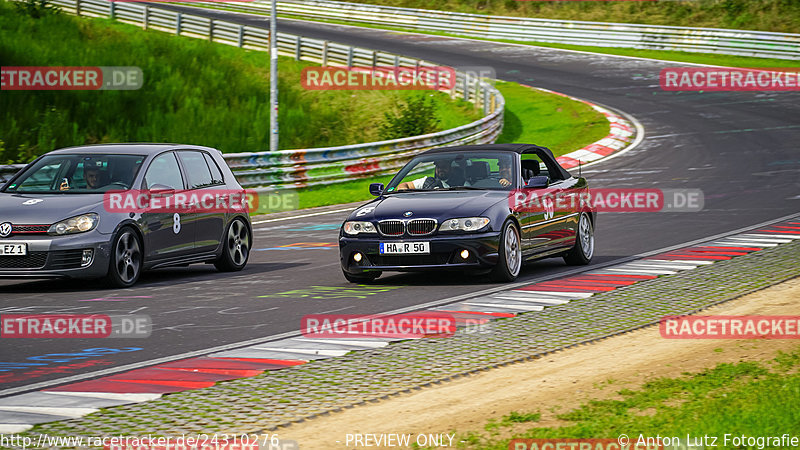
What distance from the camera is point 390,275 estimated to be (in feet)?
43.9

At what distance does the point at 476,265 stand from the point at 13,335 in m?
4.70

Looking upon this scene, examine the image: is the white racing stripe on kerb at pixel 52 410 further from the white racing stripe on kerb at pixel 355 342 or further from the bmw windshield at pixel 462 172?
the bmw windshield at pixel 462 172

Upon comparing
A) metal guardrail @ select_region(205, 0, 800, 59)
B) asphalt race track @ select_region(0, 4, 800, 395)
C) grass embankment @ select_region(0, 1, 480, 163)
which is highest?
metal guardrail @ select_region(205, 0, 800, 59)

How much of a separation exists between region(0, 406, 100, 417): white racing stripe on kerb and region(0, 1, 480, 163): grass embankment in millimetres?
20194

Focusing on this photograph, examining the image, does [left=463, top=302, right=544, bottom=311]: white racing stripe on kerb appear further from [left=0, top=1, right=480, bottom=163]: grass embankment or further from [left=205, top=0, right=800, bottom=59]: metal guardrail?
[left=205, top=0, right=800, bottom=59]: metal guardrail

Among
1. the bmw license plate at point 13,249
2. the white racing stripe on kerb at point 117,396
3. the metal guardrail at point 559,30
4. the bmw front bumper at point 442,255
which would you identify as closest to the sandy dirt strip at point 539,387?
the white racing stripe on kerb at point 117,396

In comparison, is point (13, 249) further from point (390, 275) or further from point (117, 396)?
point (117, 396)

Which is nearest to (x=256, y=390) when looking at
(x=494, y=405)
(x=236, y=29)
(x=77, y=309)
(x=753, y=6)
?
(x=494, y=405)

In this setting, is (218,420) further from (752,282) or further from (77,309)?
(752,282)

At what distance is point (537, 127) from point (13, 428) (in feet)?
99.5

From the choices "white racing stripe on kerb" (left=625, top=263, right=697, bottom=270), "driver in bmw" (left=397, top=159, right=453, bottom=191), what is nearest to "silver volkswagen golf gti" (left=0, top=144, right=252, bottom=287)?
"driver in bmw" (left=397, top=159, right=453, bottom=191)

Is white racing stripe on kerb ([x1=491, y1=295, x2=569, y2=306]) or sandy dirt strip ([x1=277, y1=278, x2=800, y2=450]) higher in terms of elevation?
sandy dirt strip ([x1=277, y1=278, x2=800, y2=450])

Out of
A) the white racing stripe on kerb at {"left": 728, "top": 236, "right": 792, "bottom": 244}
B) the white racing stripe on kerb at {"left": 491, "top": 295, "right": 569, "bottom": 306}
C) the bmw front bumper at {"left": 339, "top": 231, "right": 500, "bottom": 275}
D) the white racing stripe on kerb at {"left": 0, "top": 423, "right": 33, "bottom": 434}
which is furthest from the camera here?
the white racing stripe on kerb at {"left": 728, "top": 236, "right": 792, "bottom": 244}

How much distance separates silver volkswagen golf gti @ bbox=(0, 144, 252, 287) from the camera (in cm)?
1160
